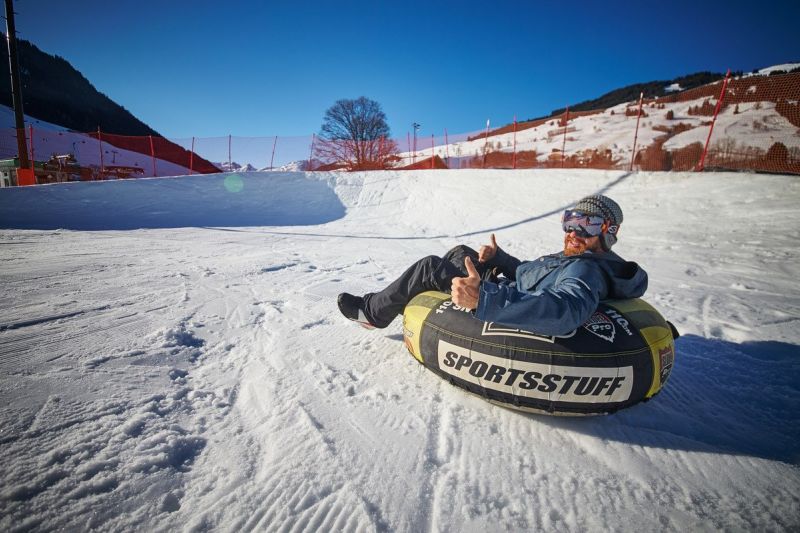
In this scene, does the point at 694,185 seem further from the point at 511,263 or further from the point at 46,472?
the point at 46,472

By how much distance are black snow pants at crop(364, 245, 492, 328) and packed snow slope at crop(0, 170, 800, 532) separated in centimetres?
35

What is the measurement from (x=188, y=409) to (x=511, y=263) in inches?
105

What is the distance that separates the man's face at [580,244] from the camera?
2.14m

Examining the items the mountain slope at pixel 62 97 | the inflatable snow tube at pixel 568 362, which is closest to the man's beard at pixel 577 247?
the inflatable snow tube at pixel 568 362

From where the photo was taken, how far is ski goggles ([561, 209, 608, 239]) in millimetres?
2119

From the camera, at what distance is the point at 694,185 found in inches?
332

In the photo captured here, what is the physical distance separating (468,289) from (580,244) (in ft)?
3.71

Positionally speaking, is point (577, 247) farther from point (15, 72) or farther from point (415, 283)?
point (15, 72)

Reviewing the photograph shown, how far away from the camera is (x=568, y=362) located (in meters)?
1.71

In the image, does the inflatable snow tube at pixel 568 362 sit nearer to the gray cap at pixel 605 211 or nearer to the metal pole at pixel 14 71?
the gray cap at pixel 605 211

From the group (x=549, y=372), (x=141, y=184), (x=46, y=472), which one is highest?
(x=141, y=184)

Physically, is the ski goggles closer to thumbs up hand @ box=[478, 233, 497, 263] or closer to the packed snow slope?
thumbs up hand @ box=[478, 233, 497, 263]

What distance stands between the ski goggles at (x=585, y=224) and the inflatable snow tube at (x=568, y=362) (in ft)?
1.59

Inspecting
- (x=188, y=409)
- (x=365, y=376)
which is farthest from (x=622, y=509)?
(x=188, y=409)
